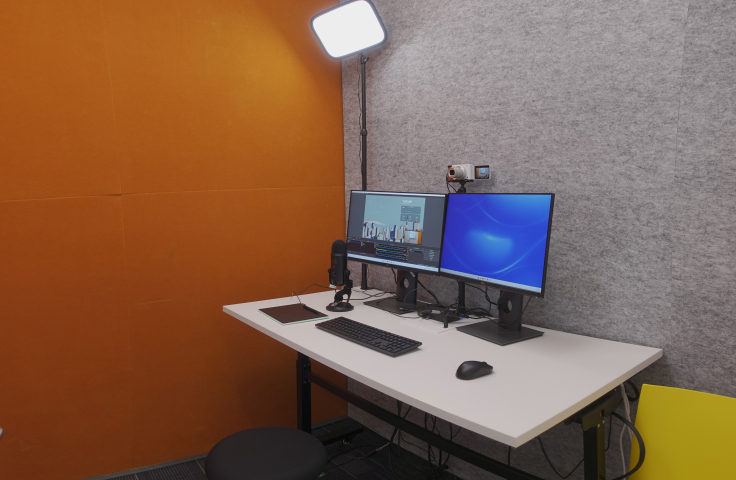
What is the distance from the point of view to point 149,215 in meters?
2.08

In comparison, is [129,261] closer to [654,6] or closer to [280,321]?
[280,321]

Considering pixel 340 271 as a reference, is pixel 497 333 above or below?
below

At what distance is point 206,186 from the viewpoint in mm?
2189

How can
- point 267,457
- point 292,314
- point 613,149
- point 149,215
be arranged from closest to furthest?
point 267,457
point 613,149
point 292,314
point 149,215

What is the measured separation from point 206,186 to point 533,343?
5.03 feet

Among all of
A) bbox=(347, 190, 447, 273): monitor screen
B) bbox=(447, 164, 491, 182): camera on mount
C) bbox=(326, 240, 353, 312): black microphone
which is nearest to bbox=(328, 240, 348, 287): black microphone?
bbox=(326, 240, 353, 312): black microphone

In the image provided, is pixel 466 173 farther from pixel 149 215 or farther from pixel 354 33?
pixel 149 215

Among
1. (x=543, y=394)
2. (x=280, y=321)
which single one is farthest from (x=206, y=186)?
(x=543, y=394)

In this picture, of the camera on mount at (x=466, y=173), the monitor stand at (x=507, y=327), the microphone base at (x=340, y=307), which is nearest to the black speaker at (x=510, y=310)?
the monitor stand at (x=507, y=327)

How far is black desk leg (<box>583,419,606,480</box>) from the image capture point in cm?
115

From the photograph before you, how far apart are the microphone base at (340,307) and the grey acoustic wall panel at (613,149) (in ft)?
1.48

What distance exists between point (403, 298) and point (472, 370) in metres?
0.82

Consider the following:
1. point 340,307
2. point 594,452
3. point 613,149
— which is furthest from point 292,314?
point 613,149

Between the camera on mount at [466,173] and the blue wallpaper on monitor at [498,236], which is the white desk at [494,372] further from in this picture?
the camera on mount at [466,173]
